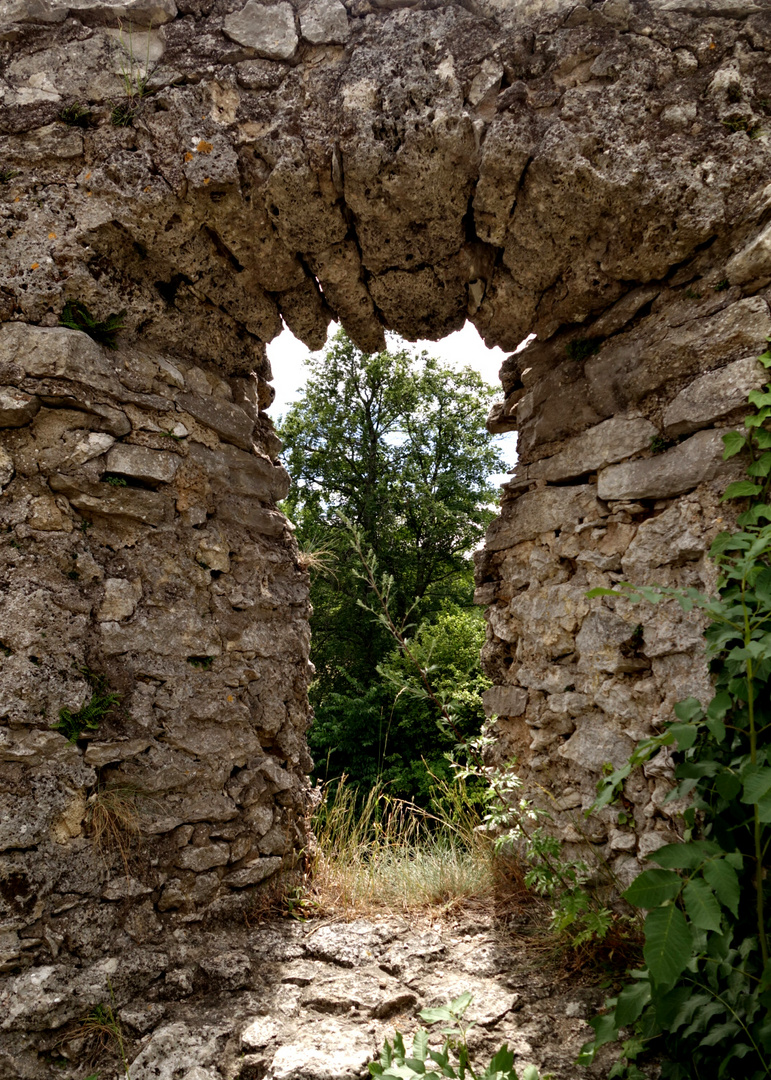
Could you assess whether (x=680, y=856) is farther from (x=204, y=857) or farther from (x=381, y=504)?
(x=381, y=504)

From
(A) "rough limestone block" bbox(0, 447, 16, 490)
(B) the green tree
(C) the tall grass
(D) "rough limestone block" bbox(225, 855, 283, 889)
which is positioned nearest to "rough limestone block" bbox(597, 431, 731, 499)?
(C) the tall grass

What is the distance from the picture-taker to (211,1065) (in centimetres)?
209

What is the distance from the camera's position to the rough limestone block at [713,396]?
2.36m

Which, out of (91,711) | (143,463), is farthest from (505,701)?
(143,463)

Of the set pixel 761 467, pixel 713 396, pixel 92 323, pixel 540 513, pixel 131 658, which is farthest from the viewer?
pixel 540 513

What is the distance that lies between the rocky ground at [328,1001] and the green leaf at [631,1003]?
27 cm

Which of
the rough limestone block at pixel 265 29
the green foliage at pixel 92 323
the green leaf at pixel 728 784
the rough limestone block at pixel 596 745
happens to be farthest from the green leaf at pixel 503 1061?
the rough limestone block at pixel 265 29

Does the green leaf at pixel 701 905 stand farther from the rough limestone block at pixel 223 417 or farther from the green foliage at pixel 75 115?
the green foliage at pixel 75 115

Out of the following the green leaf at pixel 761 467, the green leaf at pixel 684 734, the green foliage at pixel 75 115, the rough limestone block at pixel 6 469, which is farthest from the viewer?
the green foliage at pixel 75 115

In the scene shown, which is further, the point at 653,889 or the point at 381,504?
the point at 381,504

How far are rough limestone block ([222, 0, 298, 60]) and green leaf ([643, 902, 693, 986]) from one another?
348 cm

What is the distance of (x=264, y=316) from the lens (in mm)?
3359

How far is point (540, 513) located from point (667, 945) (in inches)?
75.0

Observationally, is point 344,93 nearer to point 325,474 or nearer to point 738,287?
point 738,287
